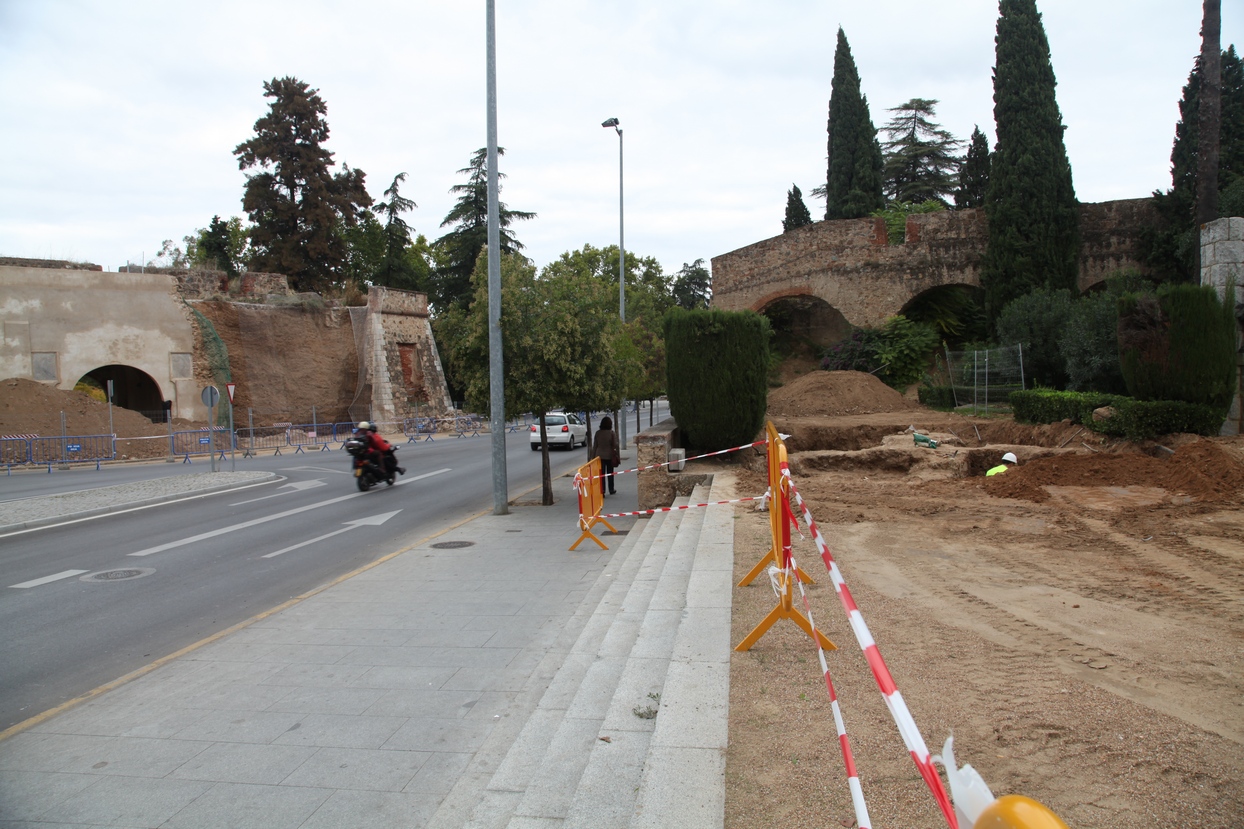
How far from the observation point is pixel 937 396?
84.2 feet

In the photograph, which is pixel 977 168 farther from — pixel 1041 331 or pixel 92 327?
pixel 92 327

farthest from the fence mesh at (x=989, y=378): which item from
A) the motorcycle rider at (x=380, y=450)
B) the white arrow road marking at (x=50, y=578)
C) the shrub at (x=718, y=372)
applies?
the white arrow road marking at (x=50, y=578)

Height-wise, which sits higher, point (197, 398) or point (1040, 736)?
point (197, 398)

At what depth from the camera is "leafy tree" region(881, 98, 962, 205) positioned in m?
50.2

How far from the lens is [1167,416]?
1447 cm

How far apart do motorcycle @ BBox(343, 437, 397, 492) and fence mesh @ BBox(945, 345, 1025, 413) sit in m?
17.1

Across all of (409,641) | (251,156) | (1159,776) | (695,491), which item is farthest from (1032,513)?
(251,156)

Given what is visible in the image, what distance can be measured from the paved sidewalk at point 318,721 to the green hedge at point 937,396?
2040 centimetres

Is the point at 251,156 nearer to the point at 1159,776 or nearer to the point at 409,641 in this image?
the point at 409,641

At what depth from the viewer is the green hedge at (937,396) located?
2506 cm

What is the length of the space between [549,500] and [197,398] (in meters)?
23.5

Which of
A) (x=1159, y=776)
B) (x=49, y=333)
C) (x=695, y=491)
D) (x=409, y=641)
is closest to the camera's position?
(x=1159, y=776)

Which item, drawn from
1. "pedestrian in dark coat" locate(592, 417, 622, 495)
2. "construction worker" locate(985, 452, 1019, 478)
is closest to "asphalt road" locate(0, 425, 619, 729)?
"pedestrian in dark coat" locate(592, 417, 622, 495)

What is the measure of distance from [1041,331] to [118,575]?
76.5 feet
